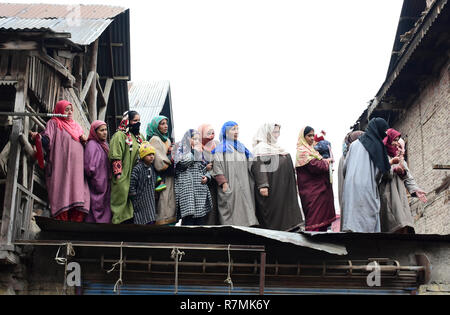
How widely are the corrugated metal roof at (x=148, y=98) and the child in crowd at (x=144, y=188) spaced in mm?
10376

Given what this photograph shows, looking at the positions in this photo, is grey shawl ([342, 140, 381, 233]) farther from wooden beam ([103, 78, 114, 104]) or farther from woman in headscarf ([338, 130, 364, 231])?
wooden beam ([103, 78, 114, 104])

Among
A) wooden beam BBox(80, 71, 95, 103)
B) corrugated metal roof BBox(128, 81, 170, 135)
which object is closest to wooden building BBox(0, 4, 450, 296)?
wooden beam BBox(80, 71, 95, 103)

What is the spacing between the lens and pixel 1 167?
8.09m

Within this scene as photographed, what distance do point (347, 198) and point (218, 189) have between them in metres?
1.67

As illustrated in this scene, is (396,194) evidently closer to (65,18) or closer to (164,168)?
(164,168)

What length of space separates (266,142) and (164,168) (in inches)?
58.0

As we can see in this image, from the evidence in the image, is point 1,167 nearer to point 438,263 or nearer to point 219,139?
point 219,139

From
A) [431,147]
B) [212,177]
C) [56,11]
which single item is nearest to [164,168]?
[212,177]

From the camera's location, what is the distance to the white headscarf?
8.89 metres

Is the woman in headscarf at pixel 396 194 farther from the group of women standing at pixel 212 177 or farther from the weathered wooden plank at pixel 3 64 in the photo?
the weathered wooden plank at pixel 3 64

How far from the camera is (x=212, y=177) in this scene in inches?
340
